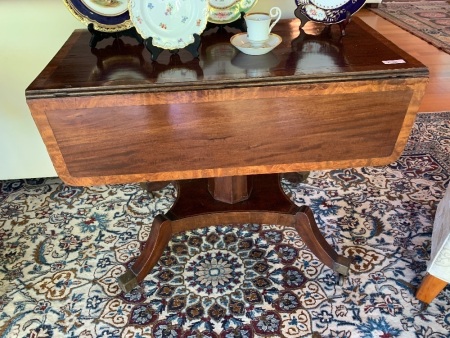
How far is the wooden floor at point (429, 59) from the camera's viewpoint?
2436 millimetres

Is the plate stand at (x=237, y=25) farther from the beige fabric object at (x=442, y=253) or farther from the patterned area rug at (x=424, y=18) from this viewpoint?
the patterned area rug at (x=424, y=18)

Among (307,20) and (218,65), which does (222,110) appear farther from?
(307,20)

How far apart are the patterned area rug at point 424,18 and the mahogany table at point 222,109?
8.45 ft

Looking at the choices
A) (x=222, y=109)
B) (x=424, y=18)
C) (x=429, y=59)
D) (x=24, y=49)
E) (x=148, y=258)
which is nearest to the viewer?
(x=222, y=109)

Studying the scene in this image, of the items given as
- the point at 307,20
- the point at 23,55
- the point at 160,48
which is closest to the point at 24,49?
the point at 23,55

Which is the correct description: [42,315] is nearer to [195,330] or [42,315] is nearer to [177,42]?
[195,330]

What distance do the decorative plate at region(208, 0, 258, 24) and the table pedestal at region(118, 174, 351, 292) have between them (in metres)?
0.51

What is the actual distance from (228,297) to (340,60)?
814 mm

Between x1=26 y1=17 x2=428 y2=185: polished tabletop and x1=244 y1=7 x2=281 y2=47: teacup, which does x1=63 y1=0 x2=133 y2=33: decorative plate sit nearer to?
x1=26 y1=17 x2=428 y2=185: polished tabletop

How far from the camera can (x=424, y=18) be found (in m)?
3.98

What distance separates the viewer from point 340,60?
1061 millimetres

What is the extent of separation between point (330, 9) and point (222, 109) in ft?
1.66

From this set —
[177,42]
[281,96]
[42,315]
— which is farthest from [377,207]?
[42,315]

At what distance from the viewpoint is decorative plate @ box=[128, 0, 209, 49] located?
3.44 feet
